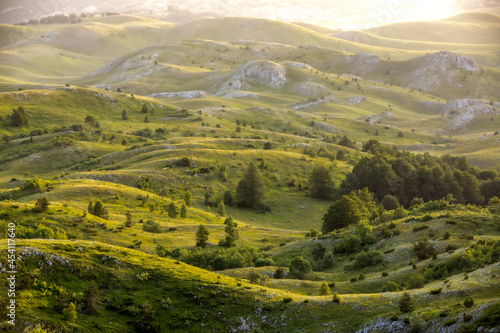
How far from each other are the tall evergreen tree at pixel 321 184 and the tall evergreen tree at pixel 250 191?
1630 centimetres

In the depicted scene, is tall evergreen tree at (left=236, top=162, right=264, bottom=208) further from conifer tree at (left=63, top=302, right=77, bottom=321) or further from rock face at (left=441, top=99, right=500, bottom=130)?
rock face at (left=441, top=99, right=500, bottom=130)

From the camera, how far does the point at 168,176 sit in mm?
74812

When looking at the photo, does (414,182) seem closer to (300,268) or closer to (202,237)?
(202,237)

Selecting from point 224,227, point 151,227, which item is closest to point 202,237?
point 151,227

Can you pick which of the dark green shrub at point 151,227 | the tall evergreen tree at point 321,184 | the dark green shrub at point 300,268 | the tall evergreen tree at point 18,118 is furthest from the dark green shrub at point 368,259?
the tall evergreen tree at point 18,118

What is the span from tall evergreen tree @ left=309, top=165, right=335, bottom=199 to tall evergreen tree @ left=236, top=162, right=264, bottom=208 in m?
16.3

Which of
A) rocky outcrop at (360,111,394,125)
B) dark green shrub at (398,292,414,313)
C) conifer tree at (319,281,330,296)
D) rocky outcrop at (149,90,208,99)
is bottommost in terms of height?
conifer tree at (319,281,330,296)

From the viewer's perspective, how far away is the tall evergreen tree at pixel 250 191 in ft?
251

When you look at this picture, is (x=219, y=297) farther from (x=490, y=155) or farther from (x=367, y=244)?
(x=490, y=155)

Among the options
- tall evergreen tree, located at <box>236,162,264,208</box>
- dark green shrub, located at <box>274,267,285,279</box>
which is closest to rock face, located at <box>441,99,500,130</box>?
tall evergreen tree, located at <box>236,162,264,208</box>

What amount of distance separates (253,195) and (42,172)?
50.4 m

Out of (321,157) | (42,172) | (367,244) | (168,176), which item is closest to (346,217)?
(367,244)

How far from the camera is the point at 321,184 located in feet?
285

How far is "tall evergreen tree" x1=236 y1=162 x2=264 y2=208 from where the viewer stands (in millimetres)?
76500
